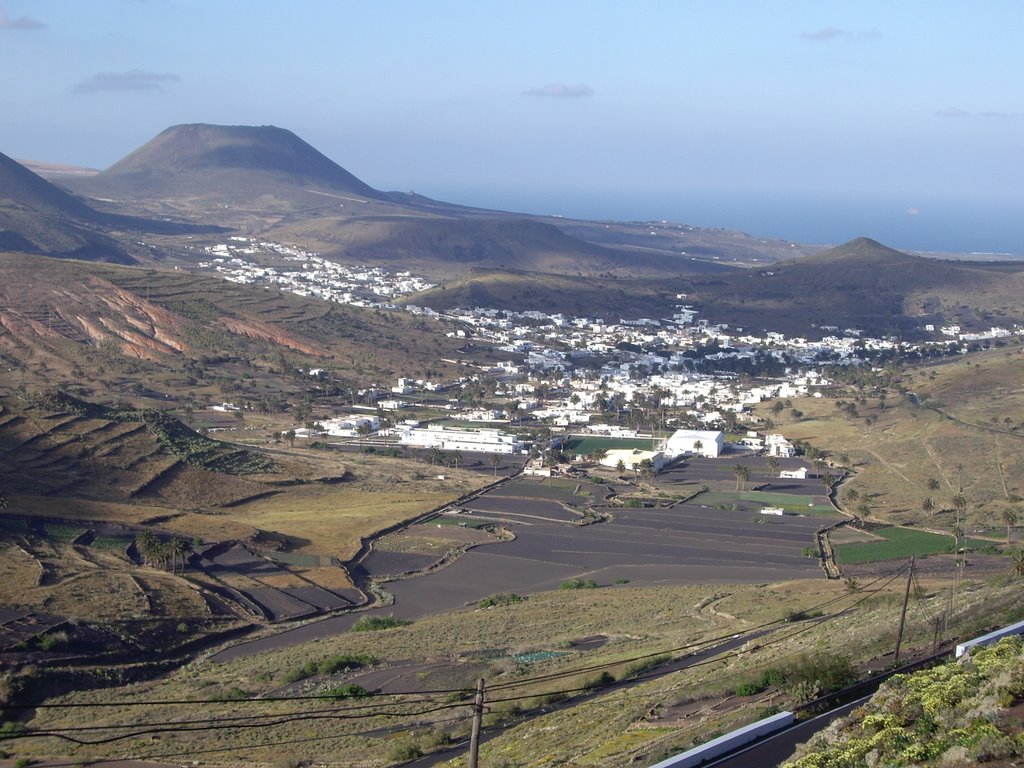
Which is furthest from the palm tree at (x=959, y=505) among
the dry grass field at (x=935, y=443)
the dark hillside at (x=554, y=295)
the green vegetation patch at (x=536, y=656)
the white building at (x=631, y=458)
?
the dark hillside at (x=554, y=295)

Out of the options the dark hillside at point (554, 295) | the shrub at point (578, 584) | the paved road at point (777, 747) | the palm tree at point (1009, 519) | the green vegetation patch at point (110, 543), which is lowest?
the shrub at point (578, 584)

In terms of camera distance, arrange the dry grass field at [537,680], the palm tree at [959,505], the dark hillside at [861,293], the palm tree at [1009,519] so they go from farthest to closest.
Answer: the dark hillside at [861,293] → the palm tree at [959,505] → the palm tree at [1009,519] → the dry grass field at [537,680]

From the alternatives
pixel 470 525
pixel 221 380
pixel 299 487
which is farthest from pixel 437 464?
pixel 221 380

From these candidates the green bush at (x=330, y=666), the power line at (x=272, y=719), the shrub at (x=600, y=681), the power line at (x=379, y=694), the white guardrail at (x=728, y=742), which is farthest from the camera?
the green bush at (x=330, y=666)

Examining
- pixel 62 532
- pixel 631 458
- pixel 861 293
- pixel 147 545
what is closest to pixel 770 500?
pixel 631 458

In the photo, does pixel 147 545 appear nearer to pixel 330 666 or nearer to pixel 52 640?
pixel 52 640

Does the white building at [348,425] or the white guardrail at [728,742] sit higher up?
the white guardrail at [728,742]

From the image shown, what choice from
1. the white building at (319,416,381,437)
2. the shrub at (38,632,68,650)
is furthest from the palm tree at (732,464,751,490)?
the shrub at (38,632,68,650)

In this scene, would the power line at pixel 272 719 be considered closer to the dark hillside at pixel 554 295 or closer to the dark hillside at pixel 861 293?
the dark hillside at pixel 861 293
